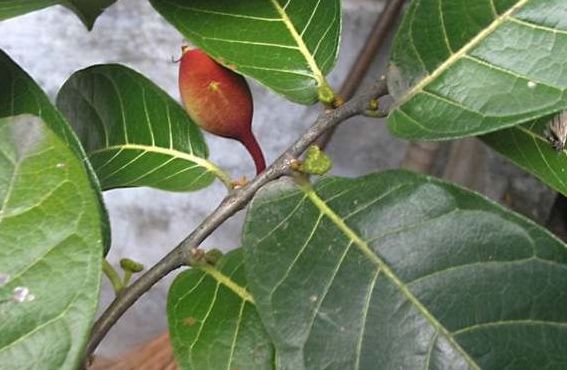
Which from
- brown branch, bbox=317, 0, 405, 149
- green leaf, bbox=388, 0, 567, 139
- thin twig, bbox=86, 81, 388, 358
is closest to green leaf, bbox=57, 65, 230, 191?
thin twig, bbox=86, 81, 388, 358

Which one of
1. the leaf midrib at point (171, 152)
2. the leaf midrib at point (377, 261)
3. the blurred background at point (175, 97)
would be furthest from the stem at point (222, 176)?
the blurred background at point (175, 97)

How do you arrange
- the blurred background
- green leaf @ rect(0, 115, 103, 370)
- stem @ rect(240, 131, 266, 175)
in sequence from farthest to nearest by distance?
the blurred background → stem @ rect(240, 131, 266, 175) → green leaf @ rect(0, 115, 103, 370)

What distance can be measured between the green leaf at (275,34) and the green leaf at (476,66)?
74mm

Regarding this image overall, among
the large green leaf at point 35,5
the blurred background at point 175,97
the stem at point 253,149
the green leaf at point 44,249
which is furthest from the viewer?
the blurred background at point 175,97

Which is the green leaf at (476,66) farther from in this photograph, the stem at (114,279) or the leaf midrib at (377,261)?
the stem at (114,279)

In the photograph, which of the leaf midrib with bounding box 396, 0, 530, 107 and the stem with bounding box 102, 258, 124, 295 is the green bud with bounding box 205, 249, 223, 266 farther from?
the leaf midrib with bounding box 396, 0, 530, 107

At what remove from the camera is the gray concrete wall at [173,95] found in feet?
6.59

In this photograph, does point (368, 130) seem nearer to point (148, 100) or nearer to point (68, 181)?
point (148, 100)

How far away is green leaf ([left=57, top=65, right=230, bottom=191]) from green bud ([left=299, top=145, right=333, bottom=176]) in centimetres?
13

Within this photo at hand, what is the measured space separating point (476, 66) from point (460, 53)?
14 mm

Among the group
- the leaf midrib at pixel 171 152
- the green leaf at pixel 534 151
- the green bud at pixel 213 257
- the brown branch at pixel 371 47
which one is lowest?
the brown branch at pixel 371 47

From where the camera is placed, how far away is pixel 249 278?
0.53m

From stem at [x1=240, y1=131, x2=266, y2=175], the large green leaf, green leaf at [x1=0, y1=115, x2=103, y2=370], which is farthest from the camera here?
stem at [x1=240, y1=131, x2=266, y2=175]

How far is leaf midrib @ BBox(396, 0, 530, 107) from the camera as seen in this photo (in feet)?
1.78
